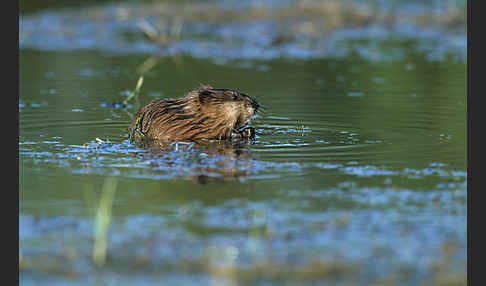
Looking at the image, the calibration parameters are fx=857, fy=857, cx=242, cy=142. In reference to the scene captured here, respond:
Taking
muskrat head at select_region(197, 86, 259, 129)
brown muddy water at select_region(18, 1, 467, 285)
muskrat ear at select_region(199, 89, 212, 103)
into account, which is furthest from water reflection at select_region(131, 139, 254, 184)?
muskrat ear at select_region(199, 89, 212, 103)

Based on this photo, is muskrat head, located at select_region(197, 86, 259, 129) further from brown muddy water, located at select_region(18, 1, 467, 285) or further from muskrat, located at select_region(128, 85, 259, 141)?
brown muddy water, located at select_region(18, 1, 467, 285)

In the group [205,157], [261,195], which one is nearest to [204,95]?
[205,157]

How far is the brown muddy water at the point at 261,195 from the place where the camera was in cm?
441

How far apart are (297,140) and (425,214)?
2.69 meters

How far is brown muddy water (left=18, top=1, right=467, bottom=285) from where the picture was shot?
14.5 feet

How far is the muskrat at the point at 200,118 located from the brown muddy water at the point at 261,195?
0.23 metres

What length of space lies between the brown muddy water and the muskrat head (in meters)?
0.28

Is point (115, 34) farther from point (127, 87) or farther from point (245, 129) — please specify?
point (245, 129)

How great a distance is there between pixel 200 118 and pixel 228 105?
0.95 ft

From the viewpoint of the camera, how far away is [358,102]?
33.6 feet

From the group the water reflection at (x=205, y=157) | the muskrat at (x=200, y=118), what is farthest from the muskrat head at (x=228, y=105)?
the water reflection at (x=205, y=157)

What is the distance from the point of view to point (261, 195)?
225 inches

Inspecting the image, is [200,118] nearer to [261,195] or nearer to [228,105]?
[228,105]

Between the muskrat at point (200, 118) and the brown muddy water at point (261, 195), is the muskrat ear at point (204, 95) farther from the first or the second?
the brown muddy water at point (261, 195)
